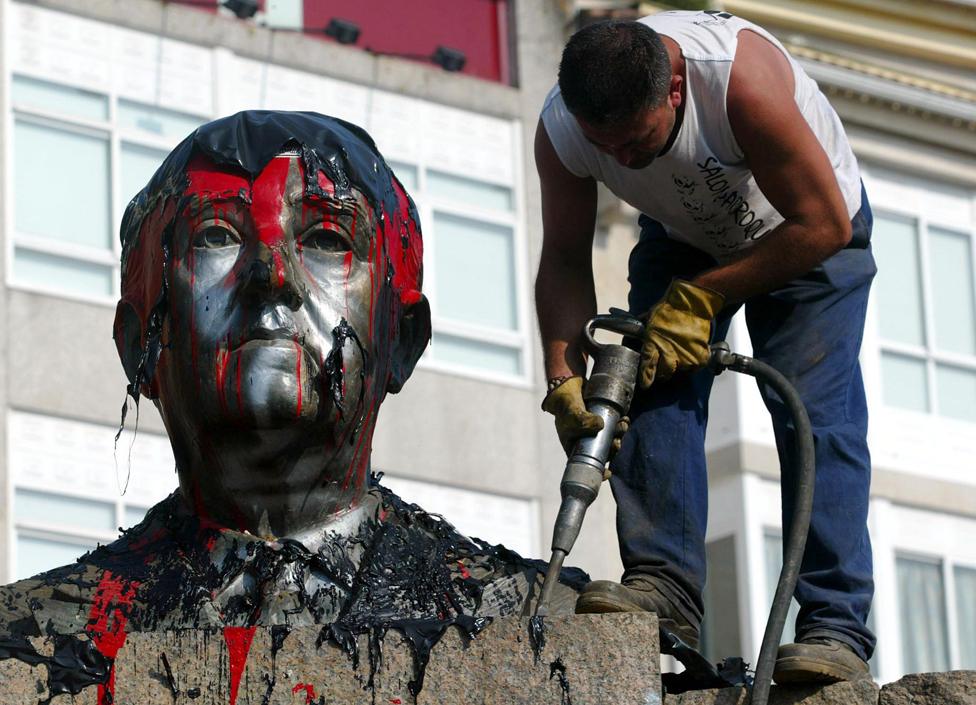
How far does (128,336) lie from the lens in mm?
11828

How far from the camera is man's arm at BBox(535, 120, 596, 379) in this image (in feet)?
35.1

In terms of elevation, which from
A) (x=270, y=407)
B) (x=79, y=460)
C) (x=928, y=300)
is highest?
(x=928, y=300)

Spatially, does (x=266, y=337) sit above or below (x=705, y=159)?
below

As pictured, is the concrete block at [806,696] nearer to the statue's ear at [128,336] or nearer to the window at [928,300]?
the statue's ear at [128,336]

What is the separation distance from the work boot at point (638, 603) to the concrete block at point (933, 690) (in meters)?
0.86

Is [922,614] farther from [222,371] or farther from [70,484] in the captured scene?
[222,371]

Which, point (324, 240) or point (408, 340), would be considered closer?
point (324, 240)

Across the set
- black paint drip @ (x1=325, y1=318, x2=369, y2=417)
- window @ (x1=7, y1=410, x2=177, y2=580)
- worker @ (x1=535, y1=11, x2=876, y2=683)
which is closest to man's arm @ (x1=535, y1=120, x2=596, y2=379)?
worker @ (x1=535, y1=11, x2=876, y2=683)

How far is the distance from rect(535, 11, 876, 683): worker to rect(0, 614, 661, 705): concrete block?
2.35 feet

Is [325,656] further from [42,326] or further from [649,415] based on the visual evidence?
[42,326]

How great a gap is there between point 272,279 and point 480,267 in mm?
17155

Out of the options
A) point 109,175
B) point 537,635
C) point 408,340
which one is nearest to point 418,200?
point 109,175

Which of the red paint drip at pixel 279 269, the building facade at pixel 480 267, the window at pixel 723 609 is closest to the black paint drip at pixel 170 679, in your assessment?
the red paint drip at pixel 279 269

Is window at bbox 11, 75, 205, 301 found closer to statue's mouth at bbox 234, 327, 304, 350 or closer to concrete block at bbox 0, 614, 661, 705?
statue's mouth at bbox 234, 327, 304, 350
